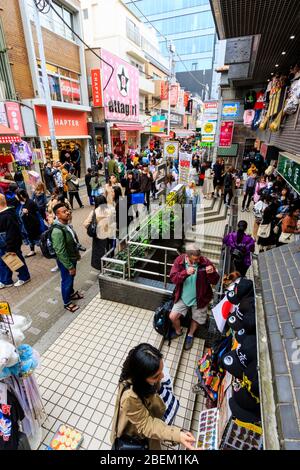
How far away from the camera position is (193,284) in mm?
3363

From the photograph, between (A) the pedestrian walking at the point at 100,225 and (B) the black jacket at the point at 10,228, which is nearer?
(B) the black jacket at the point at 10,228

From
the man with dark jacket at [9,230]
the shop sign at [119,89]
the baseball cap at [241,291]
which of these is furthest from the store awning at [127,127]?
the baseball cap at [241,291]

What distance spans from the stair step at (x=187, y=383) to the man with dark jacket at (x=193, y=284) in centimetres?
16

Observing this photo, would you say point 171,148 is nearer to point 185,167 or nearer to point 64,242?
point 185,167

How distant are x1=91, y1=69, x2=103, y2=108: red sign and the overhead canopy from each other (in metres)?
10.7

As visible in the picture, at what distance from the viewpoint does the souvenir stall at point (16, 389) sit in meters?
1.94

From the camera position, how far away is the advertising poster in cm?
812

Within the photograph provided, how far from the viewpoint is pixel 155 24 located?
2338 inches

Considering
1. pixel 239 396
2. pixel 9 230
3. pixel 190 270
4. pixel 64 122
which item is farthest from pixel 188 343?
pixel 64 122

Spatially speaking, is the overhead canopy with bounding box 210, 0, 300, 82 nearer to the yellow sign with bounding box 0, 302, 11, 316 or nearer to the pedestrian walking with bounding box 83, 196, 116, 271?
the pedestrian walking with bounding box 83, 196, 116, 271

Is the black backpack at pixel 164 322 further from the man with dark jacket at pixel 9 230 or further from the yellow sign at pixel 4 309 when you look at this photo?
the man with dark jacket at pixel 9 230

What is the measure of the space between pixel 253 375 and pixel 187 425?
→ 5.22 ft

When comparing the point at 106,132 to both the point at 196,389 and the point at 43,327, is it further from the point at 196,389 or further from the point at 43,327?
the point at 196,389

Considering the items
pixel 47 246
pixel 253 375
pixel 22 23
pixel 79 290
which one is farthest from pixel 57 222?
pixel 22 23
